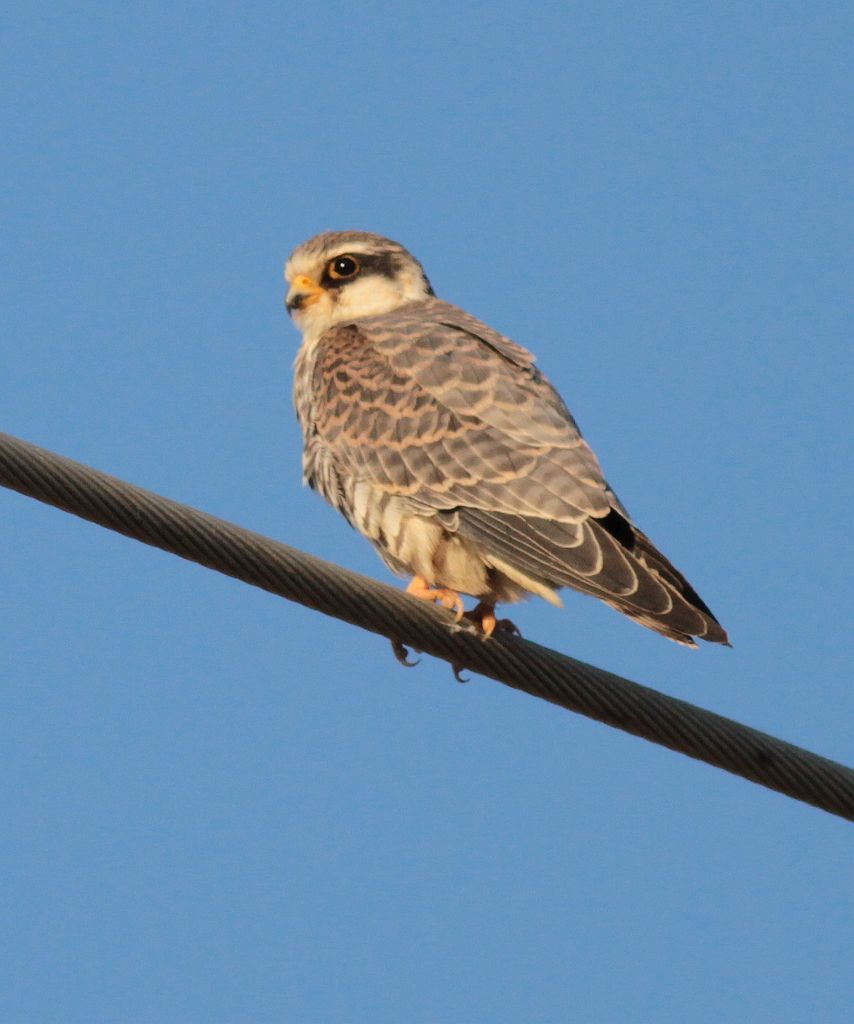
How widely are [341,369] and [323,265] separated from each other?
0.90 m

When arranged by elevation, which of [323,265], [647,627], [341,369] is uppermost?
[323,265]

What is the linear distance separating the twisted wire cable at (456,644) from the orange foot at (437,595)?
989mm

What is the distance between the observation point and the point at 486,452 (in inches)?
218

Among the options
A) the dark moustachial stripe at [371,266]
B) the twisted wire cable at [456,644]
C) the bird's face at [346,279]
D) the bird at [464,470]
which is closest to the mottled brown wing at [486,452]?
the bird at [464,470]

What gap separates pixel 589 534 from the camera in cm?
504

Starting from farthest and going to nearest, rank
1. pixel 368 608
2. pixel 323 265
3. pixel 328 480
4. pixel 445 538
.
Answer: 1. pixel 323 265
2. pixel 328 480
3. pixel 445 538
4. pixel 368 608

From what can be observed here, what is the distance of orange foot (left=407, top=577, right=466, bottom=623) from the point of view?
17.5ft

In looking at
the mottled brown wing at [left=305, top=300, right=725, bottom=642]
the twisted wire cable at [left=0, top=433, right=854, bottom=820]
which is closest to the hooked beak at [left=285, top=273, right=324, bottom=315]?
the mottled brown wing at [left=305, top=300, right=725, bottom=642]

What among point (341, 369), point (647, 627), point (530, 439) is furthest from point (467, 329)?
point (647, 627)

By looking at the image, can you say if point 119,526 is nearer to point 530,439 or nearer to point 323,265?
point 530,439

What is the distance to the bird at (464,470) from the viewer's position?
16.3 ft

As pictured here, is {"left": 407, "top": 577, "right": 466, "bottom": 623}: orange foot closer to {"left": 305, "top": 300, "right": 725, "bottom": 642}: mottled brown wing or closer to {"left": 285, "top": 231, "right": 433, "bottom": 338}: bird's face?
{"left": 305, "top": 300, "right": 725, "bottom": 642}: mottled brown wing

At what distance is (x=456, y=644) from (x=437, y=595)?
1244mm

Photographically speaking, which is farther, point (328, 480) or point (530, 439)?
point (328, 480)
